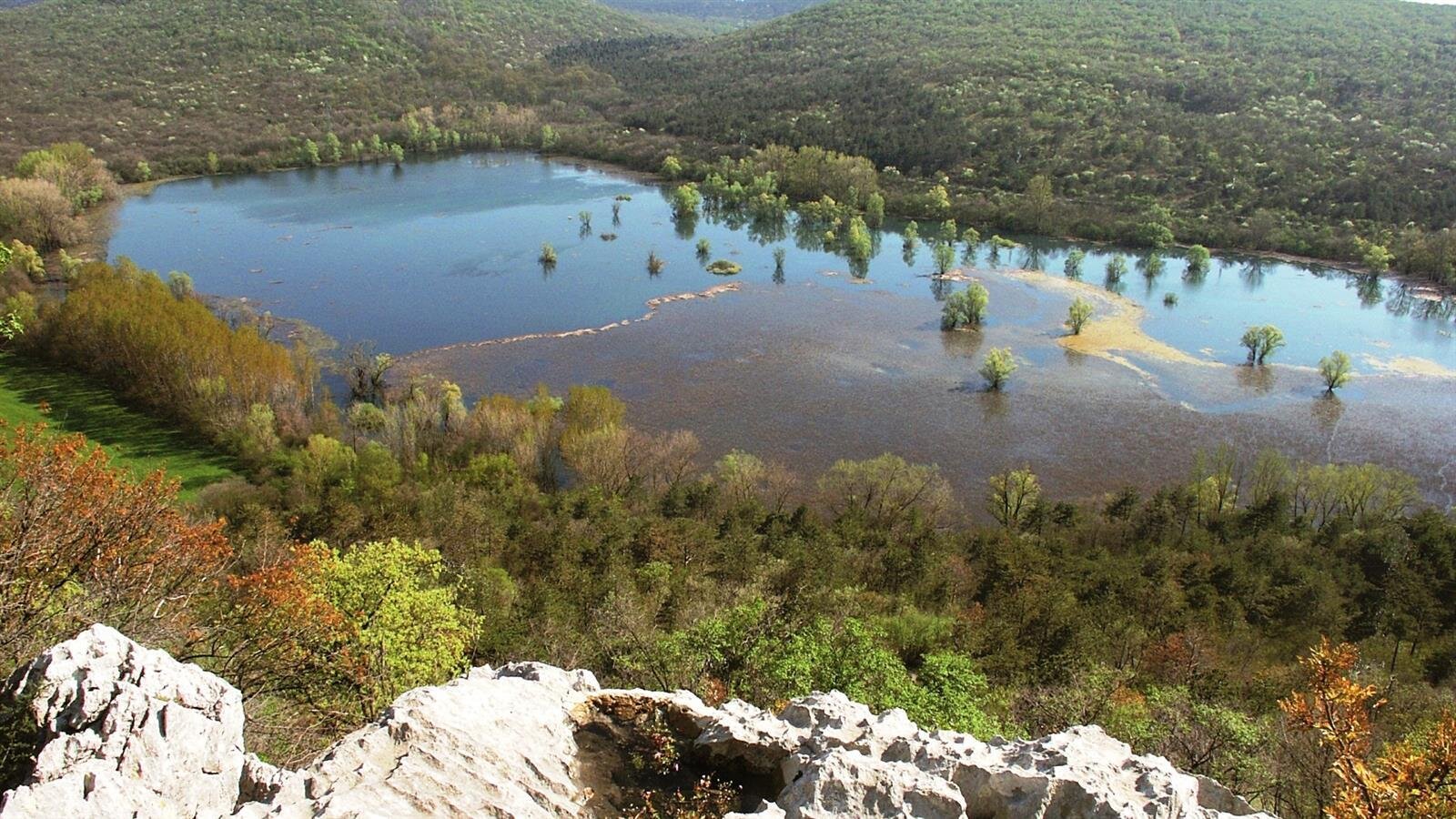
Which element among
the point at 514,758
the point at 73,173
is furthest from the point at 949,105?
the point at 514,758

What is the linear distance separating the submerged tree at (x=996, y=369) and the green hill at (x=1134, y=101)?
55.0 m

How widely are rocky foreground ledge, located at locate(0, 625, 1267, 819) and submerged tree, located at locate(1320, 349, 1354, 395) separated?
196 feet

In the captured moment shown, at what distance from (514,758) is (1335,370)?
67008mm

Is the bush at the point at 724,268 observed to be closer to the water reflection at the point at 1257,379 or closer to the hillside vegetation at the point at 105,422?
the water reflection at the point at 1257,379

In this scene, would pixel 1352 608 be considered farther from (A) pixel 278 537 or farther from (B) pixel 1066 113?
(B) pixel 1066 113

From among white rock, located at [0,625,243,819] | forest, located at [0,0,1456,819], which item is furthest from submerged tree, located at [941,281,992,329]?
white rock, located at [0,625,243,819]

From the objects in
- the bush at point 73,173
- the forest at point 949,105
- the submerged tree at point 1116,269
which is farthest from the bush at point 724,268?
the bush at point 73,173

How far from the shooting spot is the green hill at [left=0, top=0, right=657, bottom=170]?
133 metres

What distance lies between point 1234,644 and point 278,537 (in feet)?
107

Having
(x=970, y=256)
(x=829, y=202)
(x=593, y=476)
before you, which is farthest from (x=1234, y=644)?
(x=829, y=202)

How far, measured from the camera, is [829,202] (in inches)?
4368

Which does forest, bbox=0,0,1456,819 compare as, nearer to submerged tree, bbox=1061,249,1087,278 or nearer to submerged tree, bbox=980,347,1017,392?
submerged tree, bbox=980,347,1017,392

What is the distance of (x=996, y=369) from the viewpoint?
6178cm

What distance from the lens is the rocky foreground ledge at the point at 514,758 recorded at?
10.8 metres
